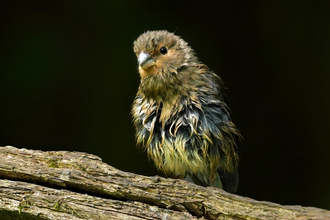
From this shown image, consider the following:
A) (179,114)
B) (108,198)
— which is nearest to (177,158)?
(179,114)

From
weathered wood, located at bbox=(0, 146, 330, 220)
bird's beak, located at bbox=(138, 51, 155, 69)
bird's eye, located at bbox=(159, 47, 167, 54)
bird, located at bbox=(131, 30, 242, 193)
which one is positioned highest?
bird's eye, located at bbox=(159, 47, 167, 54)

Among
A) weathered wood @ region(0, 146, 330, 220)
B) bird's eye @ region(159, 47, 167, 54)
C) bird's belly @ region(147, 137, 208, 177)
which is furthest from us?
bird's eye @ region(159, 47, 167, 54)

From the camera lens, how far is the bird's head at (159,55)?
2500 mm

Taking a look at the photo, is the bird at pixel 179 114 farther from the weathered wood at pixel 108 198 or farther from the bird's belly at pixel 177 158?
the weathered wood at pixel 108 198

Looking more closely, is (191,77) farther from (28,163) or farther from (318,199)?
(318,199)

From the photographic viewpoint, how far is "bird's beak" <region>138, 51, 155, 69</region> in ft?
8.07

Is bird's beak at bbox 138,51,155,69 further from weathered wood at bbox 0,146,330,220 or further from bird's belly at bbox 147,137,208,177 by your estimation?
weathered wood at bbox 0,146,330,220

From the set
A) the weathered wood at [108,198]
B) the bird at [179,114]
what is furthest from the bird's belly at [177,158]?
the weathered wood at [108,198]

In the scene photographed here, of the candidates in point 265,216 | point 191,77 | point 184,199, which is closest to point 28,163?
point 184,199

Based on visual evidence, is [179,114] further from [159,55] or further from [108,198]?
[108,198]

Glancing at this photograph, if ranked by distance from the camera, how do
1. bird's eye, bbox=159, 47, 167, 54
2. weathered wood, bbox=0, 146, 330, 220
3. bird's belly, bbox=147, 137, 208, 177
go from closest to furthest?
weathered wood, bbox=0, 146, 330, 220, bird's belly, bbox=147, 137, 208, 177, bird's eye, bbox=159, 47, 167, 54

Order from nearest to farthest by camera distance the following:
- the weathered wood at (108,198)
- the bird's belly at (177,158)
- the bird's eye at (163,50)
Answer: the weathered wood at (108,198)
the bird's belly at (177,158)
the bird's eye at (163,50)

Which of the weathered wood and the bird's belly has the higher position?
the bird's belly

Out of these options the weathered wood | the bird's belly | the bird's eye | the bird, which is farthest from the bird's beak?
the weathered wood
